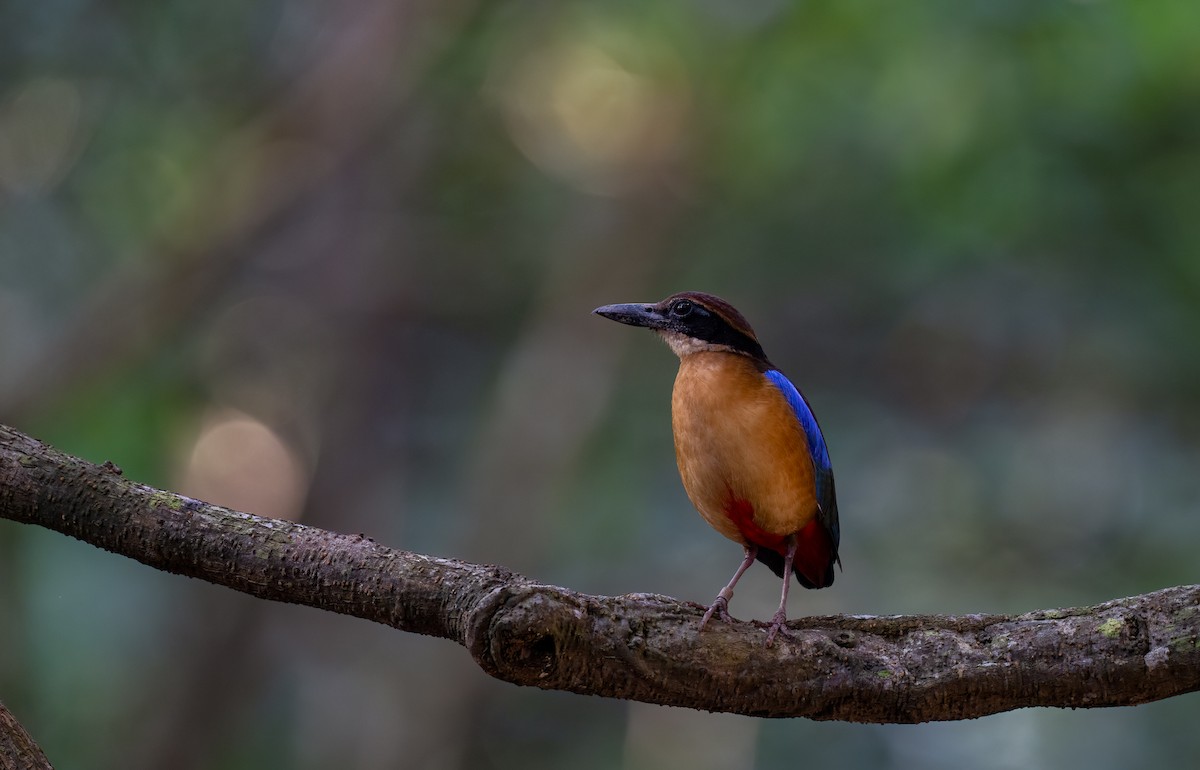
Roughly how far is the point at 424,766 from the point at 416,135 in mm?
6254

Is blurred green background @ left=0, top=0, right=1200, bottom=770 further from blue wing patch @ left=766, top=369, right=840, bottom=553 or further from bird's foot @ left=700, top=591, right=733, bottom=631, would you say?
bird's foot @ left=700, top=591, right=733, bottom=631

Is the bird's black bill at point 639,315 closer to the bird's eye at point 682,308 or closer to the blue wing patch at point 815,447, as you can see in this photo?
the bird's eye at point 682,308

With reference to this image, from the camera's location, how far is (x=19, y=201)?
499 inches

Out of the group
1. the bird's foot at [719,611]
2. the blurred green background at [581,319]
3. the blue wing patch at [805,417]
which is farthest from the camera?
the blurred green background at [581,319]

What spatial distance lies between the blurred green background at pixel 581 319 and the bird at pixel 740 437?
620 cm

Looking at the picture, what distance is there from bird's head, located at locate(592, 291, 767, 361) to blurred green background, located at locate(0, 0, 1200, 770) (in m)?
6.12

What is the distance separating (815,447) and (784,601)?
29.6 inches

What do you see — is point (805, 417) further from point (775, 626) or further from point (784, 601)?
point (775, 626)

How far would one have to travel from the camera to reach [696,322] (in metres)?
4.96

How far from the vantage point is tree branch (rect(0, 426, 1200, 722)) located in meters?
3.14

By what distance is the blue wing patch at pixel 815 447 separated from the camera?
475 cm

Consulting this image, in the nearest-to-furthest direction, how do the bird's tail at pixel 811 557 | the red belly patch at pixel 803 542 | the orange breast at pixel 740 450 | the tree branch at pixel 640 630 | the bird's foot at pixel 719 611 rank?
the tree branch at pixel 640 630 < the bird's foot at pixel 719 611 < the orange breast at pixel 740 450 < the red belly patch at pixel 803 542 < the bird's tail at pixel 811 557

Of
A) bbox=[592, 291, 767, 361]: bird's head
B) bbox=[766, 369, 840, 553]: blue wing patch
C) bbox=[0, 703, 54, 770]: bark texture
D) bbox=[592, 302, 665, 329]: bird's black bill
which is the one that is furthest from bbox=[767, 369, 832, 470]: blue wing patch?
bbox=[0, 703, 54, 770]: bark texture

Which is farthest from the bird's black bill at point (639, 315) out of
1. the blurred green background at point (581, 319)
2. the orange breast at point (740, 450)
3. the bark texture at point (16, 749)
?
the blurred green background at point (581, 319)
